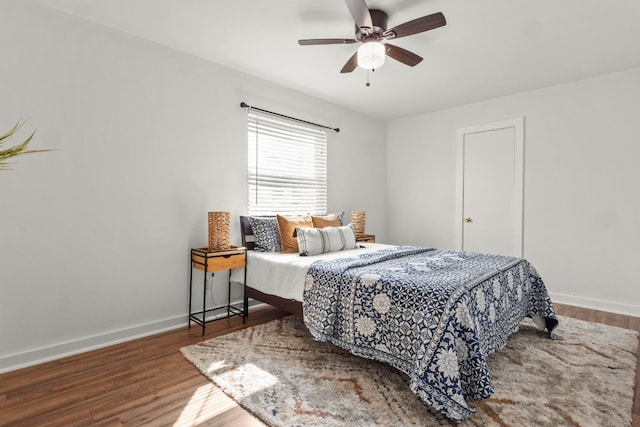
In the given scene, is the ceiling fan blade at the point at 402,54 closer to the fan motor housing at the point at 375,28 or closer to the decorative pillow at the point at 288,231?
the fan motor housing at the point at 375,28

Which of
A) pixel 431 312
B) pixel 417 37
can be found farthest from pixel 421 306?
pixel 417 37

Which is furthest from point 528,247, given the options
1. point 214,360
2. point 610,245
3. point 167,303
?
point 167,303

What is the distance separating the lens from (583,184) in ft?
12.7

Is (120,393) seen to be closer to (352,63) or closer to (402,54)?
(352,63)

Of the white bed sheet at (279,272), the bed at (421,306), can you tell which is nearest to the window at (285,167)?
the white bed sheet at (279,272)

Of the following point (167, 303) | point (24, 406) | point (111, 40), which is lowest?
point (24, 406)

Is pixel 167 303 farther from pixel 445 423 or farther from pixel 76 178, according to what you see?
pixel 445 423

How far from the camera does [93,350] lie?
2.63 meters

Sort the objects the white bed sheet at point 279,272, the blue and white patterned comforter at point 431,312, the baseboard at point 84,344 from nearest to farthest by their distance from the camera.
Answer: the blue and white patterned comforter at point 431,312, the baseboard at point 84,344, the white bed sheet at point 279,272

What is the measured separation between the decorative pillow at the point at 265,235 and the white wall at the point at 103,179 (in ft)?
0.95

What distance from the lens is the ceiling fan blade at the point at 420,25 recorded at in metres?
2.20

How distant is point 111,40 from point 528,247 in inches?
192

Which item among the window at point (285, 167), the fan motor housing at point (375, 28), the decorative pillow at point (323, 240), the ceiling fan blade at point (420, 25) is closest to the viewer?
the ceiling fan blade at point (420, 25)

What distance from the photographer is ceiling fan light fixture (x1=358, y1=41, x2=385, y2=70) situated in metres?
2.54
